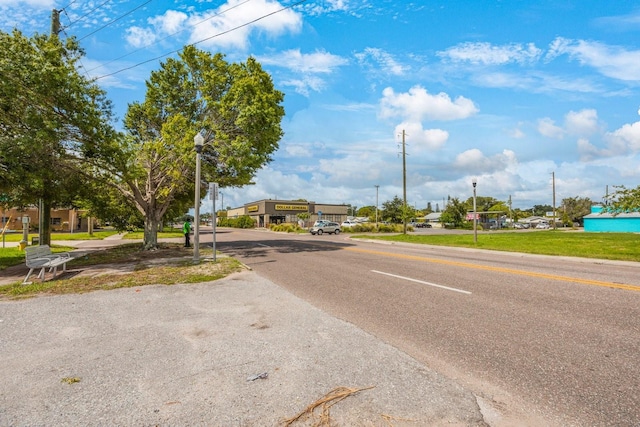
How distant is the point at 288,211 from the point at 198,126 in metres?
55.1

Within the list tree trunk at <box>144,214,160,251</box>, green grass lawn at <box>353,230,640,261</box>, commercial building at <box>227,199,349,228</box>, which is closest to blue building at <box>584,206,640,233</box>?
green grass lawn at <box>353,230,640,261</box>

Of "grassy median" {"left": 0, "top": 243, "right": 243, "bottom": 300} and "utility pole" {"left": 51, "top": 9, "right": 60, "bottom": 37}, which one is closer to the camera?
"grassy median" {"left": 0, "top": 243, "right": 243, "bottom": 300}

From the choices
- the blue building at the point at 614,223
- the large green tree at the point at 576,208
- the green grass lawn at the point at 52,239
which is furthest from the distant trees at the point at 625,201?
the large green tree at the point at 576,208

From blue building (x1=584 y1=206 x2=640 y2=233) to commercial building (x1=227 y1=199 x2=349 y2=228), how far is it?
45.1 meters

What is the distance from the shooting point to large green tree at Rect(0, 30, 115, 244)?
34.8 feet

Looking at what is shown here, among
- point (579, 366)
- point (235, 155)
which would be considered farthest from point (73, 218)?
point (579, 366)

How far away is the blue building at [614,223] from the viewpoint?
4809cm

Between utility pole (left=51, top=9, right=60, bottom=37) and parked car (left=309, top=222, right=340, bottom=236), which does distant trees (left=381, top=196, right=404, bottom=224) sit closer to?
parked car (left=309, top=222, right=340, bottom=236)

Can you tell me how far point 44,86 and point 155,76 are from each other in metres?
8.56

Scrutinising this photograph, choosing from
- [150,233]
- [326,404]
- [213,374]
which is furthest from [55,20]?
[326,404]

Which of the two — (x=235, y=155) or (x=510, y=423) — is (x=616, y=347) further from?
(x=235, y=155)

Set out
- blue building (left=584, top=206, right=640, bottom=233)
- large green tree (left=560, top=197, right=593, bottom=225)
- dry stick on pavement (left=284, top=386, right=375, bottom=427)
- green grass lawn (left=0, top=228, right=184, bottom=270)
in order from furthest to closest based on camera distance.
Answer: large green tree (left=560, top=197, right=593, bottom=225) < blue building (left=584, top=206, right=640, bottom=233) < green grass lawn (left=0, top=228, right=184, bottom=270) < dry stick on pavement (left=284, top=386, right=375, bottom=427)

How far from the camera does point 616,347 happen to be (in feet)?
13.2

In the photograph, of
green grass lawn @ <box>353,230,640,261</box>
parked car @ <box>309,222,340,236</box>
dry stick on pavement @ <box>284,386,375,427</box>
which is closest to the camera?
dry stick on pavement @ <box>284,386,375,427</box>
